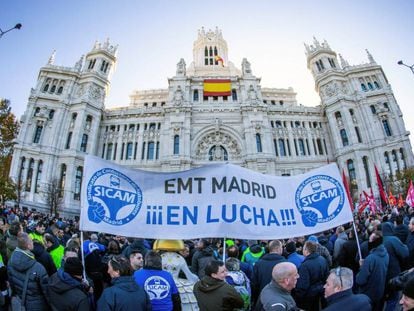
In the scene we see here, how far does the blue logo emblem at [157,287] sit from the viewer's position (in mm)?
3455

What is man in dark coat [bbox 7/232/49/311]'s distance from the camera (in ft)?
12.7

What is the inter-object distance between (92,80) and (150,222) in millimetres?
41108

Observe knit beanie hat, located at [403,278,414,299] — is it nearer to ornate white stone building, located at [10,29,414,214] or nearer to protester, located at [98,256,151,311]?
protester, located at [98,256,151,311]

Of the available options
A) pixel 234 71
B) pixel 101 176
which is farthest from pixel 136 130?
pixel 101 176

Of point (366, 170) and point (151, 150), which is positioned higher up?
point (151, 150)

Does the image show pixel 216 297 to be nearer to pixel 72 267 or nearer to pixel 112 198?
pixel 72 267

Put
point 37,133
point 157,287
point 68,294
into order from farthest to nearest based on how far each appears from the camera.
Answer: point 37,133, point 157,287, point 68,294

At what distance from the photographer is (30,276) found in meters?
3.95

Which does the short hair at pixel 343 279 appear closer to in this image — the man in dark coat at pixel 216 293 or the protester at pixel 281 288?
the protester at pixel 281 288

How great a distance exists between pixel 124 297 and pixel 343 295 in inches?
92.6

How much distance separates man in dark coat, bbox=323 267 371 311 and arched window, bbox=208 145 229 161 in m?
34.5

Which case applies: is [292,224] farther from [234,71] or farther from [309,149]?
[234,71]

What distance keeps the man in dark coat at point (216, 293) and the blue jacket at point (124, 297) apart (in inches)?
25.2

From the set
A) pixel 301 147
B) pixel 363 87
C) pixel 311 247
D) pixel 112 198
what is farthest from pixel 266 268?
pixel 363 87
